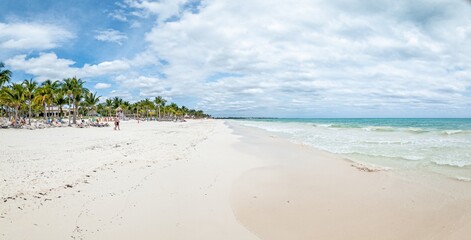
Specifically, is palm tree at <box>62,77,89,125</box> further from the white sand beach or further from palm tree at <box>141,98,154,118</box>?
palm tree at <box>141,98,154,118</box>

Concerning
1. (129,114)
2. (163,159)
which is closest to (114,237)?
(163,159)

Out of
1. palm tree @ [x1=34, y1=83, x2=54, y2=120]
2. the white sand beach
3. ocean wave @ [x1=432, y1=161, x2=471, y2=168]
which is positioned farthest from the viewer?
palm tree @ [x1=34, y1=83, x2=54, y2=120]

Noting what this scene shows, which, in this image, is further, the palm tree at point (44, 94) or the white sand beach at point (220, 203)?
the palm tree at point (44, 94)

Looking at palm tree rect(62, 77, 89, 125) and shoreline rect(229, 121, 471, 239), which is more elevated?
palm tree rect(62, 77, 89, 125)

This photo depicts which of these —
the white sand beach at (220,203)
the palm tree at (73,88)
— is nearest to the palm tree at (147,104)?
the palm tree at (73,88)

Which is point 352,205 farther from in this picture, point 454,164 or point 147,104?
point 147,104

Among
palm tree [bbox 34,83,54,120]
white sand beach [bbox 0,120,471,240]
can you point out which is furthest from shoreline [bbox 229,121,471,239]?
palm tree [bbox 34,83,54,120]

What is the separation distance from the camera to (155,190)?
680cm

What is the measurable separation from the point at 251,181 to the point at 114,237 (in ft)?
15.0

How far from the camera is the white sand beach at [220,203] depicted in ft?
14.9

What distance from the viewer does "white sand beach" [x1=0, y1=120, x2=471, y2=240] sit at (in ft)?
14.9

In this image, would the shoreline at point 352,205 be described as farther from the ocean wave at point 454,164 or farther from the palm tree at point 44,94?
the palm tree at point 44,94

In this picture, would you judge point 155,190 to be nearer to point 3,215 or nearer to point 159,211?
point 159,211

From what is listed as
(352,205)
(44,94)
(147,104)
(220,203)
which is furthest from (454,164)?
(147,104)
